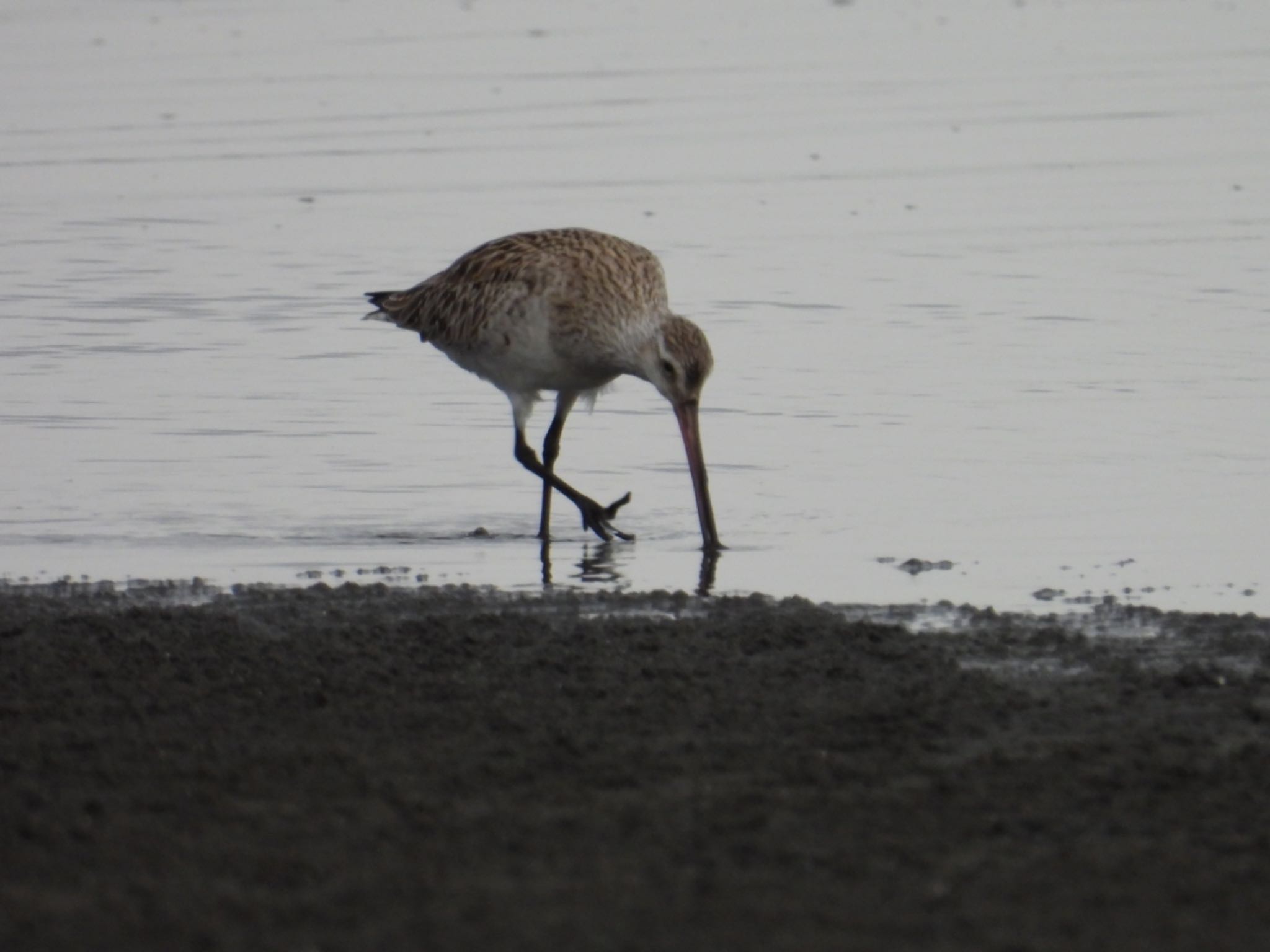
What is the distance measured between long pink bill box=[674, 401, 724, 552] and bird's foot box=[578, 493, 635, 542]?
283 mm

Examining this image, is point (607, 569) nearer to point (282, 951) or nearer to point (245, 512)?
point (245, 512)

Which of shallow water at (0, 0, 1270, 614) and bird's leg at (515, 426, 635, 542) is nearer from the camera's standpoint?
shallow water at (0, 0, 1270, 614)

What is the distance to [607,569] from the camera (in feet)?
25.4

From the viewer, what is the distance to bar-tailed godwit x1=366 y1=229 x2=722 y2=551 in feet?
27.4

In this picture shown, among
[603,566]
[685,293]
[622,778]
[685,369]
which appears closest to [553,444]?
[685,369]

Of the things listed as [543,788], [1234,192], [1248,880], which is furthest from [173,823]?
[1234,192]

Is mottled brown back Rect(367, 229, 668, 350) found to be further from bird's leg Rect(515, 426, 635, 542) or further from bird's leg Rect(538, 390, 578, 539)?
bird's leg Rect(515, 426, 635, 542)

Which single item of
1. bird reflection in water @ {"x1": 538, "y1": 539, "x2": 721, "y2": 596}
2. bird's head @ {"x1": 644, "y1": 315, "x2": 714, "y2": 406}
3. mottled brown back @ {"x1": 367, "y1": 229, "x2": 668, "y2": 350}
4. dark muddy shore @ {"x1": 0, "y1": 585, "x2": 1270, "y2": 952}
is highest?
mottled brown back @ {"x1": 367, "y1": 229, "x2": 668, "y2": 350}

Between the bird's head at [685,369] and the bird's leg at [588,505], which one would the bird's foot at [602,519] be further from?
the bird's head at [685,369]

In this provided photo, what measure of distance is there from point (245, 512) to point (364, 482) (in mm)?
647

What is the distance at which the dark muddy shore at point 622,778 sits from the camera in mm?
4141

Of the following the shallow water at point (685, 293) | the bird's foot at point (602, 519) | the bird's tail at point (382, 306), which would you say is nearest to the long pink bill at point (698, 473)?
the shallow water at point (685, 293)

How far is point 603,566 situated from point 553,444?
1385 mm

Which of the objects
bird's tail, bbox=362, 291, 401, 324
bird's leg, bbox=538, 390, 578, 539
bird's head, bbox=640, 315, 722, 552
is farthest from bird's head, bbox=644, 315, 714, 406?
bird's tail, bbox=362, 291, 401, 324
